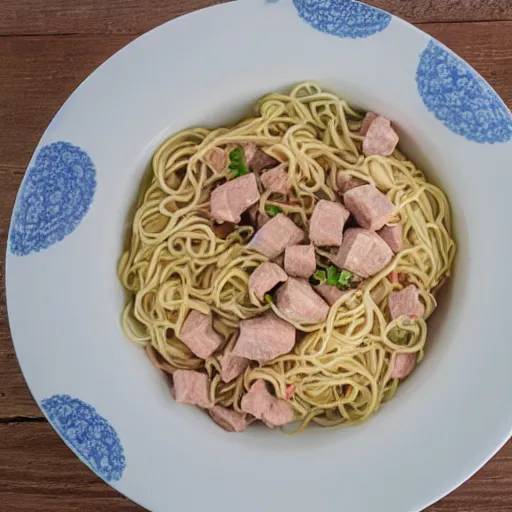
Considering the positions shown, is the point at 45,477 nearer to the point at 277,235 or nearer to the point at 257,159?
the point at 277,235

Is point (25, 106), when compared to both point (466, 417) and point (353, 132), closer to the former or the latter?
point (353, 132)

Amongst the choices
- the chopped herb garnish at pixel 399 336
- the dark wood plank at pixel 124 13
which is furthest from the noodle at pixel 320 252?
the dark wood plank at pixel 124 13

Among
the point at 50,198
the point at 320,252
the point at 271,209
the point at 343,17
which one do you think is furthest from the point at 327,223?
the point at 50,198

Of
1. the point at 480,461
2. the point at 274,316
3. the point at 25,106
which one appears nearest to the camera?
the point at 480,461

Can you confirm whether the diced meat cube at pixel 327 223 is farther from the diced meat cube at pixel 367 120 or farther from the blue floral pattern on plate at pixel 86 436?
the blue floral pattern on plate at pixel 86 436

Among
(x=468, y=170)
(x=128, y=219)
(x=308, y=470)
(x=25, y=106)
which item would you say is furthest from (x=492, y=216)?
(x=25, y=106)
